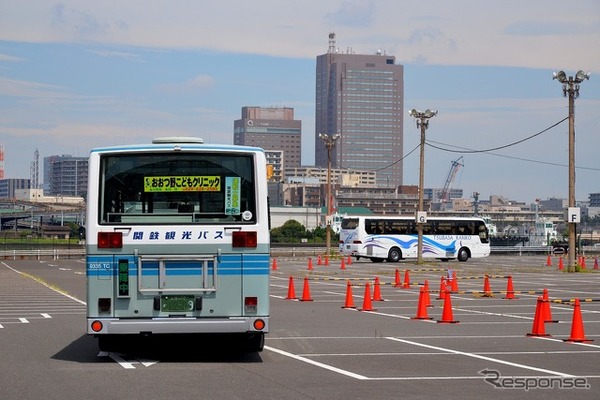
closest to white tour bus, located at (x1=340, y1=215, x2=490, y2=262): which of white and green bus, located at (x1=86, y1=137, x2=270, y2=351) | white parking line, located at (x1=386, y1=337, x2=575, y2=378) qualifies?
white parking line, located at (x1=386, y1=337, x2=575, y2=378)

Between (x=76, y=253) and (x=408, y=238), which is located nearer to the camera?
(x=408, y=238)

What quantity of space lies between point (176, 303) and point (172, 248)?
0.77 m

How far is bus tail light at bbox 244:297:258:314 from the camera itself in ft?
48.6

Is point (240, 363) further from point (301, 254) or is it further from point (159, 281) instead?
point (301, 254)

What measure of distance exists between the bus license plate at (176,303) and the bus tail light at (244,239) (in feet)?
3.25

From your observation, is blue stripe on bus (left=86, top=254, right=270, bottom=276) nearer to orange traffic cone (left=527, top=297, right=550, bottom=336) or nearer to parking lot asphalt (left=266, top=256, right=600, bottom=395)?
parking lot asphalt (left=266, top=256, right=600, bottom=395)

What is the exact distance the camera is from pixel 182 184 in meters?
15.1

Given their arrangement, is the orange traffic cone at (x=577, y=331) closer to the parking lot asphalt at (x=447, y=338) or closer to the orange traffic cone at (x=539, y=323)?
the parking lot asphalt at (x=447, y=338)

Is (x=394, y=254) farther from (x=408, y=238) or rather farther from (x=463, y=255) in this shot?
(x=463, y=255)

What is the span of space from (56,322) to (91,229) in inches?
341

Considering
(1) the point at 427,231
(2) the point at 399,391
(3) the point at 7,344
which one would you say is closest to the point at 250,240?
(2) the point at 399,391

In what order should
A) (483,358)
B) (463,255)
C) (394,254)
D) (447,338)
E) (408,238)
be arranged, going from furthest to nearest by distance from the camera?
(463,255) → (408,238) → (394,254) → (447,338) → (483,358)

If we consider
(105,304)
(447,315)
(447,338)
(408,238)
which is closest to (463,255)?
(408,238)

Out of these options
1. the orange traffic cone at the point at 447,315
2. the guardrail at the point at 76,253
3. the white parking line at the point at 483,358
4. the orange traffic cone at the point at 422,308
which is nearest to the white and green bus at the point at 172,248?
the white parking line at the point at 483,358
